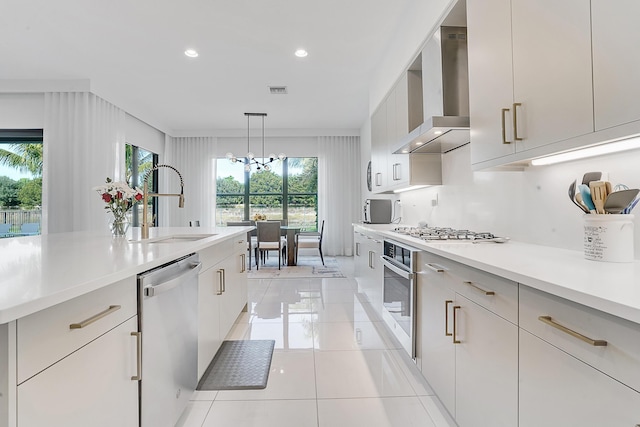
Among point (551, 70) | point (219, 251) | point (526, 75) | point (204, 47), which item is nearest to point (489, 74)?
point (526, 75)

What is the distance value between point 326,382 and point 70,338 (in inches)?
59.8

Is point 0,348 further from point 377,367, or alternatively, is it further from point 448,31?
point 448,31

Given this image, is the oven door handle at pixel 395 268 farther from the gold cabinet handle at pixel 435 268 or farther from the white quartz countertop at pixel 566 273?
the white quartz countertop at pixel 566 273

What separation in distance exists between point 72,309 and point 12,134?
19.3 ft

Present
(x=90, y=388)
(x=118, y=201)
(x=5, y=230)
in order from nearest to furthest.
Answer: (x=90, y=388), (x=118, y=201), (x=5, y=230)

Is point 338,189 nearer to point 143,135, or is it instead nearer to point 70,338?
point 143,135

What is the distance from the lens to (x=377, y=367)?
84.9 inches

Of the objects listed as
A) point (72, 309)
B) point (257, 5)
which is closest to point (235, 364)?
point (72, 309)

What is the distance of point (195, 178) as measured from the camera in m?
7.37

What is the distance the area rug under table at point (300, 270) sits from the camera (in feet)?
16.9

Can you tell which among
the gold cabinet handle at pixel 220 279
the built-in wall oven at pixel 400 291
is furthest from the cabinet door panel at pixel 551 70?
the gold cabinet handle at pixel 220 279

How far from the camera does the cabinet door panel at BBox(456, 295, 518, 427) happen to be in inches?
42.1

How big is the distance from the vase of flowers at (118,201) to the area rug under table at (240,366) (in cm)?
116

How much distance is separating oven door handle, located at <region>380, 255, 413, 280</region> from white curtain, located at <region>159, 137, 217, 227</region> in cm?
563
